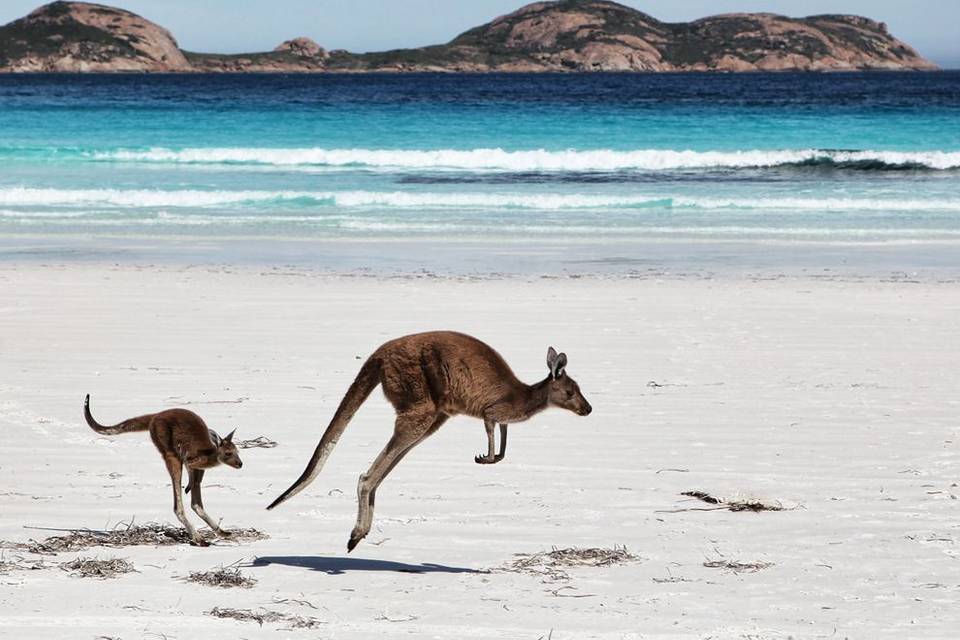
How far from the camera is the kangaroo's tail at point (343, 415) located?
16.1ft

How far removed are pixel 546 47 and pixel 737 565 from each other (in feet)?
551

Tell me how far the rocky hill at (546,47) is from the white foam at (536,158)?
122 metres

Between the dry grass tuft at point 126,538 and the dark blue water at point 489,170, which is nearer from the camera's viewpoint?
the dry grass tuft at point 126,538

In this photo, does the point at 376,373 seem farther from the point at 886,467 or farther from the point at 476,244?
the point at 476,244

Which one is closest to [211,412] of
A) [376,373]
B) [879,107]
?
[376,373]

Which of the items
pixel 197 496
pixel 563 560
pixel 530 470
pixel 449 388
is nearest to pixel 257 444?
Answer: pixel 530 470

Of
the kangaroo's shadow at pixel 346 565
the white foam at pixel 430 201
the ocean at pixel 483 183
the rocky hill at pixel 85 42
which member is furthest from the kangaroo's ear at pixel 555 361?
the rocky hill at pixel 85 42

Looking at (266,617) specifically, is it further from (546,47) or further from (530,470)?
(546,47)

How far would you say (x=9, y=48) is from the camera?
508 feet

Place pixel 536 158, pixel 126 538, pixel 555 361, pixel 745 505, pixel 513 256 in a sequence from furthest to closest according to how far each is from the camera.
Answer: pixel 536 158, pixel 513 256, pixel 745 505, pixel 126 538, pixel 555 361

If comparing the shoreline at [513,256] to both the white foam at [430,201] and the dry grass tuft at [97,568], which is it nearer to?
the white foam at [430,201]

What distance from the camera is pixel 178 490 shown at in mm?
5062

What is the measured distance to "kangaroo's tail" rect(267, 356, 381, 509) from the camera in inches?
194

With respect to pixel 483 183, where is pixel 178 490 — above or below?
below
